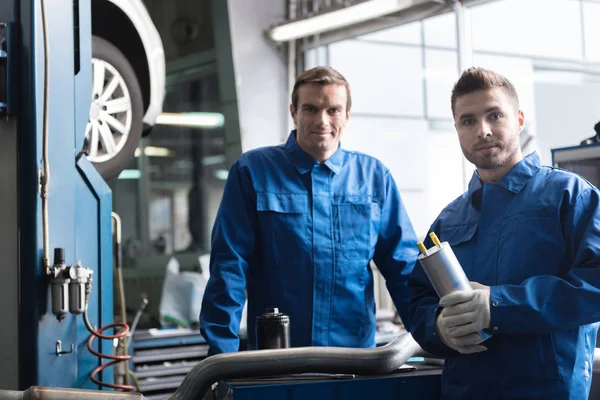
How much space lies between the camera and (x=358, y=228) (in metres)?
2.12

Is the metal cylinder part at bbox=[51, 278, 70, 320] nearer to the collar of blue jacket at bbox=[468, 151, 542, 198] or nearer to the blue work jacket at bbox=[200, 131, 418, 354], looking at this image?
the blue work jacket at bbox=[200, 131, 418, 354]

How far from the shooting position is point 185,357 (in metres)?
4.00

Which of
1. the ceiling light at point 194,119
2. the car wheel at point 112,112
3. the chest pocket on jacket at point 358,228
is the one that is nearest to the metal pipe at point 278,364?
the chest pocket on jacket at point 358,228

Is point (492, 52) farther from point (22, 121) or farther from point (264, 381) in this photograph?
point (264, 381)

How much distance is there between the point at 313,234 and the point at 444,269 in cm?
78

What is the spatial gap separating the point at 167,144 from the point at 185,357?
162 centimetres

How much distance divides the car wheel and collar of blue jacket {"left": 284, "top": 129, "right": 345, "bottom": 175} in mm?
1102

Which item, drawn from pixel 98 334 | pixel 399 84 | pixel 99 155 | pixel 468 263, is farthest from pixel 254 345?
pixel 399 84

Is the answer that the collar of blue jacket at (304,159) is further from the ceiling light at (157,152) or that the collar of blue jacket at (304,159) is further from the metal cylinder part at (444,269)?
the ceiling light at (157,152)

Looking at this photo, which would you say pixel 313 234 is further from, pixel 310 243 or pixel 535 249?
pixel 535 249

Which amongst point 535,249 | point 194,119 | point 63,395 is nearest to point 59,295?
point 63,395

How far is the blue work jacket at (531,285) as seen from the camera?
52.5 inches

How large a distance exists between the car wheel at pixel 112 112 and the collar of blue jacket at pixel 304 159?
3.62 feet

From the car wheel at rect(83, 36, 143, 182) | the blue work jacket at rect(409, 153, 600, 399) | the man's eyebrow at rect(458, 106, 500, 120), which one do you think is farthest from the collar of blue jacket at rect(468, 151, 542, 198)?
the car wheel at rect(83, 36, 143, 182)
